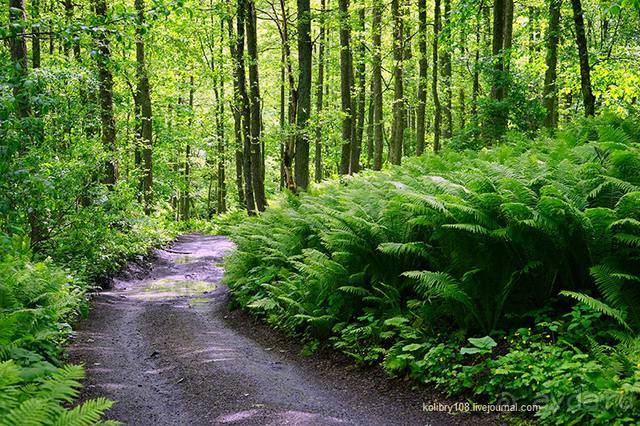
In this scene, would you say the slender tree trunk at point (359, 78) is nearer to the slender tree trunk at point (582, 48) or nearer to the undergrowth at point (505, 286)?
the slender tree trunk at point (582, 48)

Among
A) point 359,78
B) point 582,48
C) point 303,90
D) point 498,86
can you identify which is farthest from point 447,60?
point 582,48

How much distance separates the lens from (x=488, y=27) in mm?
23078

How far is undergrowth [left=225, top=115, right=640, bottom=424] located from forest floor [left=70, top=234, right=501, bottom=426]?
343 mm

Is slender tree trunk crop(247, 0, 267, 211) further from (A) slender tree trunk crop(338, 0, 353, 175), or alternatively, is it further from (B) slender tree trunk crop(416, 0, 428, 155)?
(B) slender tree trunk crop(416, 0, 428, 155)

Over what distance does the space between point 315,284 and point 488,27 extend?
19961mm

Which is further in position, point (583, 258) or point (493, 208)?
point (493, 208)

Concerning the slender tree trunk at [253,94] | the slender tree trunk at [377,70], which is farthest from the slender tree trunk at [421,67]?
the slender tree trunk at [253,94]

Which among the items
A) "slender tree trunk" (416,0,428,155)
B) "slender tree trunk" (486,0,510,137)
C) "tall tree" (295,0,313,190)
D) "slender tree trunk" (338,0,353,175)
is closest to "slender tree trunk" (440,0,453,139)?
"slender tree trunk" (416,0,428,155)

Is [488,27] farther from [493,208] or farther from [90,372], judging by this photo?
[90,372]

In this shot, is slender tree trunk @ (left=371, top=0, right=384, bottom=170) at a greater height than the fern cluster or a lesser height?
greater

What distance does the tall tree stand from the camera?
44.5 feet

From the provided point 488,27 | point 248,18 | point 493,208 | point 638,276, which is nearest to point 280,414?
point 493,208

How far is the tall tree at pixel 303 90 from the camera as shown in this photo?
1355 centimetres

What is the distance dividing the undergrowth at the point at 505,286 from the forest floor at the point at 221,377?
13.5 inches
